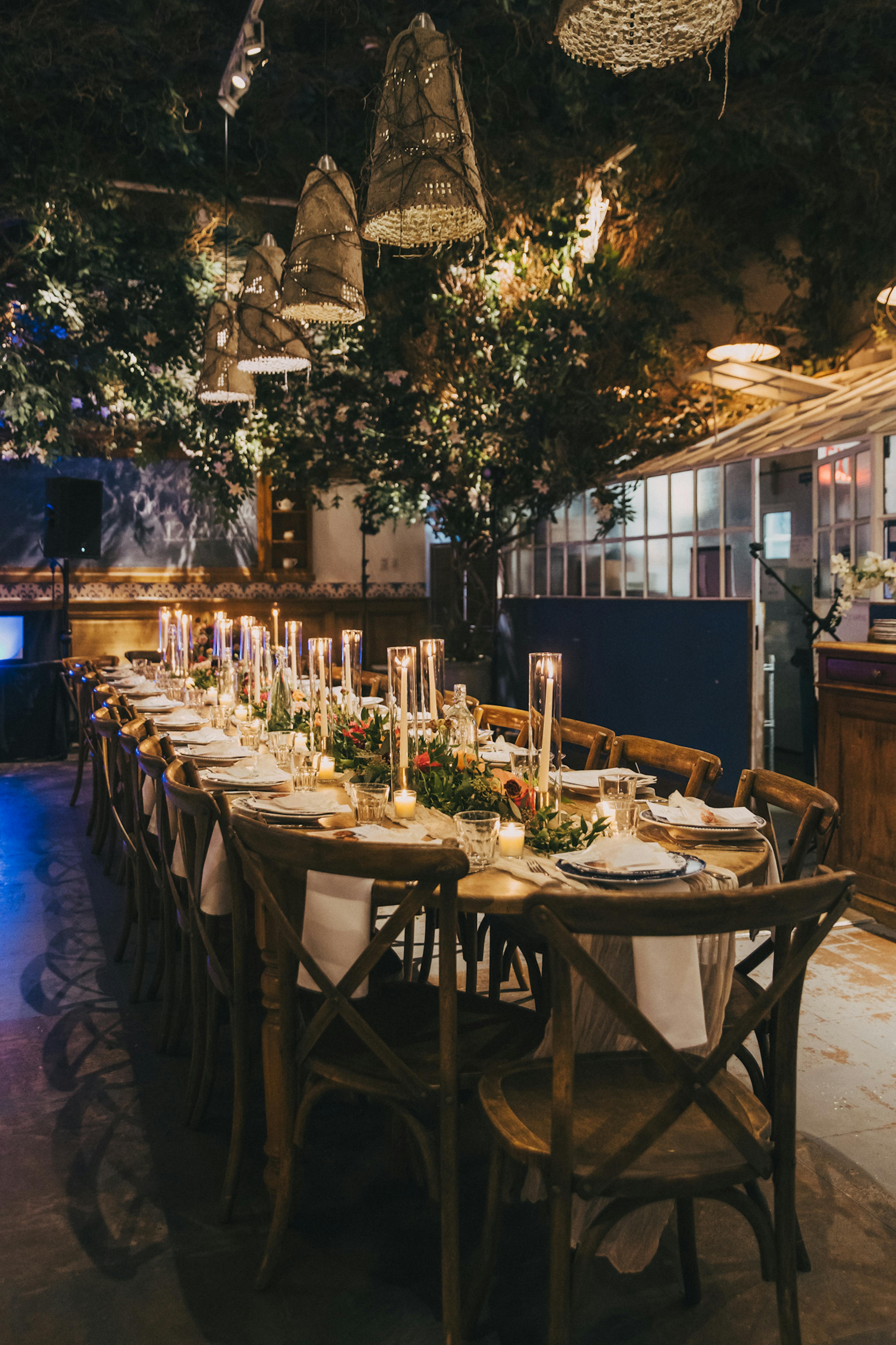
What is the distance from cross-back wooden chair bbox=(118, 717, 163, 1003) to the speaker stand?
5771 mm

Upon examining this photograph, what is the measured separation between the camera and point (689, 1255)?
6.19 ft

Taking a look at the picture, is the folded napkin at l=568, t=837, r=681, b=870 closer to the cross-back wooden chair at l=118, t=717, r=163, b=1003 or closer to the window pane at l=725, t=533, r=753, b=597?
the cross-back wooden chair at l=118, t=717, r=163, b=1003

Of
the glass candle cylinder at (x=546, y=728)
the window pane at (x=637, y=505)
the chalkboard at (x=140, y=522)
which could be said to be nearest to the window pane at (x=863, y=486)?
the window pane at (x=637, y=505)

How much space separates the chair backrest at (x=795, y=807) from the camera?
7.01ft

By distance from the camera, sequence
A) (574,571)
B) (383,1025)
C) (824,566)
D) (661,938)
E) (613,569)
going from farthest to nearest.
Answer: (574,571) → (613,569) → (824,566) → (383,1025) → (661,938)

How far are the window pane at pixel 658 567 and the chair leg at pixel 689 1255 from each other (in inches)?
214

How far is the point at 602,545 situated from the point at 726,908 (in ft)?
21.4

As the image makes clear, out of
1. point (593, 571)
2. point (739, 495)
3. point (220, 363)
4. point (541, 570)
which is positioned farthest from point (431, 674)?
point (541, 570)

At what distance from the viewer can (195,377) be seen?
8492 mm

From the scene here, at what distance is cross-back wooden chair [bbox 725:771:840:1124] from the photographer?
2129 millimetres

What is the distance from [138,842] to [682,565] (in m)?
4.63

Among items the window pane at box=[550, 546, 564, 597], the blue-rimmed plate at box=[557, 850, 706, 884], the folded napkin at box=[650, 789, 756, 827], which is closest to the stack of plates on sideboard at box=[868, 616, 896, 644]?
the folded napkin at box=[650, 789, 756, 827]

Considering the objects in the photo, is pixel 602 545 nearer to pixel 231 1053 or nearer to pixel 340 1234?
pixel 231 1053

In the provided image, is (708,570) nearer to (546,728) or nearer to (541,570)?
(541,570)
